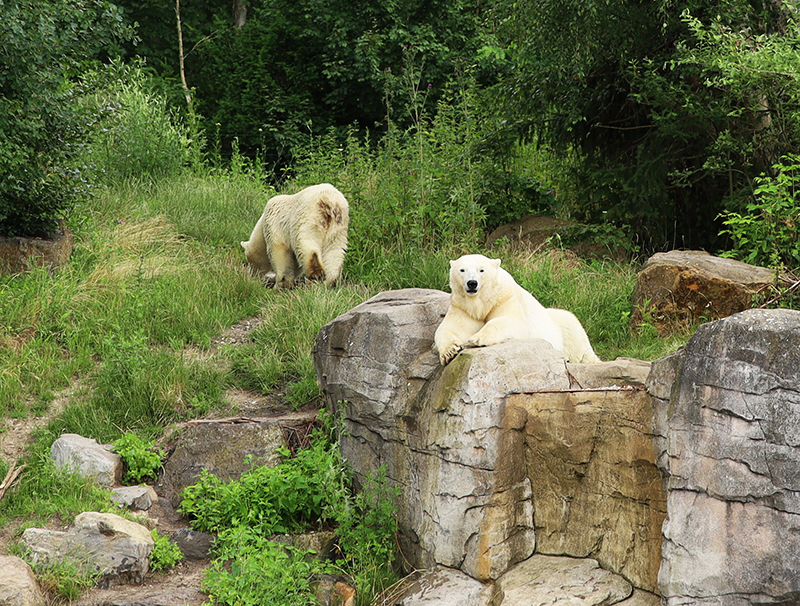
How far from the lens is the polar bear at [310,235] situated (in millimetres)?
8891

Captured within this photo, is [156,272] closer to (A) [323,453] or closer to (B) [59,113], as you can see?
(B) [59,113]

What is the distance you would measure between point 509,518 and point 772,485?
164cm

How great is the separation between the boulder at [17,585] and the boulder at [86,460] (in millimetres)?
1139

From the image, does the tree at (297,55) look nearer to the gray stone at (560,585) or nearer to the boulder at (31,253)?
the boulder at (31,253)

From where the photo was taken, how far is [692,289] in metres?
7.34

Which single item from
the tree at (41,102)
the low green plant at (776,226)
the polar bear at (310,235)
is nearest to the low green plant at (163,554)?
the tree at (41,102)

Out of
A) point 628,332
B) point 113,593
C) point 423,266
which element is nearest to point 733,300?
point 628,332

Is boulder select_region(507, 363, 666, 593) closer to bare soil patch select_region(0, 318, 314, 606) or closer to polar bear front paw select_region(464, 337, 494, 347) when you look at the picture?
polar bear front paw select_region(464, 337, 494, 347)

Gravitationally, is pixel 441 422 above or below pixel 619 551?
above

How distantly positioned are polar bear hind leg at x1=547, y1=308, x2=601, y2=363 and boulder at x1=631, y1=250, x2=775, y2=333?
5.55 ft

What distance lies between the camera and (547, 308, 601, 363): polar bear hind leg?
5.95 meters

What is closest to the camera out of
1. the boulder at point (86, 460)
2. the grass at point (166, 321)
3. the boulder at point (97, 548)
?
the boulder at point (97, 548)

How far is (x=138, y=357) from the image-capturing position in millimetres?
7234

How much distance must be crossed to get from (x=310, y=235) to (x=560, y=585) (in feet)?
17.4
